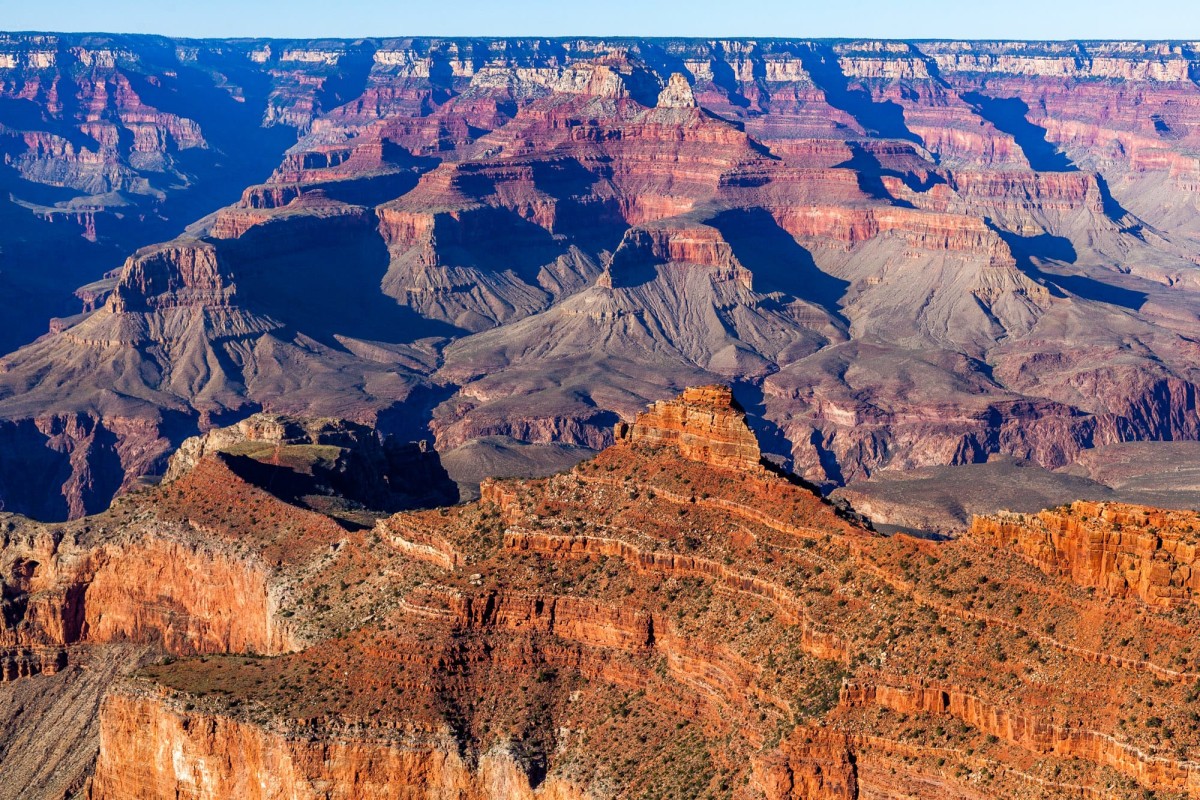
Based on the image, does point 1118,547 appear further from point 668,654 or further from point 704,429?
point 704,429

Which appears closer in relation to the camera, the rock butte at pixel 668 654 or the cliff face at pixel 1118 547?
the rock butte at pixel 668 654

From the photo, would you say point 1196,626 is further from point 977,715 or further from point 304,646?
point 304,646

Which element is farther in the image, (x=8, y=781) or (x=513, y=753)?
(x=8, y=781)

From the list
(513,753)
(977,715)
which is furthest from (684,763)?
(977,715)

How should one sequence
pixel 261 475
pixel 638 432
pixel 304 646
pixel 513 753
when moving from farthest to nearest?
1. pixel 261 475
2. pixel 638 432
3. pixel 304 646
4. pixel 513 753

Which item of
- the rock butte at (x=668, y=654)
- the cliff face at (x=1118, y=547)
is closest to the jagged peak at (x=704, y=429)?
the rock butte at (x=668, y=654)

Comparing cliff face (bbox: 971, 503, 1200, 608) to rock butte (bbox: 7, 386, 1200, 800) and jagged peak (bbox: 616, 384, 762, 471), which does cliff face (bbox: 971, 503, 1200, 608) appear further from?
jagged peak (bbox: 616, 384, 762, 471)

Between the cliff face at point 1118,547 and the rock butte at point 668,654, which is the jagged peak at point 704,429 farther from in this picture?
the cliff face at point 1118,547
